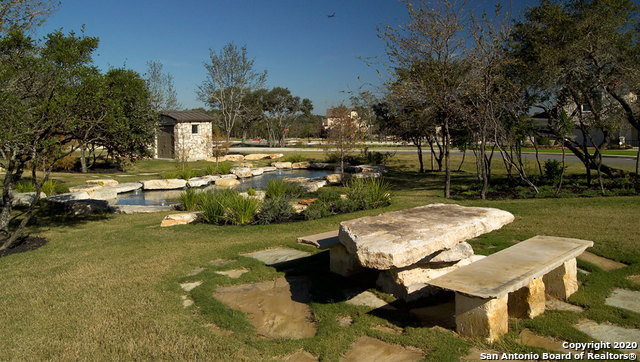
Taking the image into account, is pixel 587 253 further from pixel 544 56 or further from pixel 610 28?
pixel 610 28

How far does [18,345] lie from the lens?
3701mm

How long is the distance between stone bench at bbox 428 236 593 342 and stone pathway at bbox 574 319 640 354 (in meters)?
0.40

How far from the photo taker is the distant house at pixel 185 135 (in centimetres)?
2855

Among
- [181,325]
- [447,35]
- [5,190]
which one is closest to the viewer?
[181,325]

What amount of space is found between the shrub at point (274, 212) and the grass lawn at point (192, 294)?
0.49m

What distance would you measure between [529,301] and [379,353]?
1577 millimetres

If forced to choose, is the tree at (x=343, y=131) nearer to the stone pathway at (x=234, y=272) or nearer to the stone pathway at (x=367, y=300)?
the stone pathway at (x=234, y=272)

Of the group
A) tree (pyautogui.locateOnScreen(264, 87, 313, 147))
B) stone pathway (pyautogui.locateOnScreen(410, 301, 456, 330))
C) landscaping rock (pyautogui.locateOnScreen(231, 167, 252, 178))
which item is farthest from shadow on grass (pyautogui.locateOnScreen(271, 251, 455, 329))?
tree (pyautogui.locateOnScreen(264, 87, 313, 147))

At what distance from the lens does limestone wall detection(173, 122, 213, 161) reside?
28.5 meters

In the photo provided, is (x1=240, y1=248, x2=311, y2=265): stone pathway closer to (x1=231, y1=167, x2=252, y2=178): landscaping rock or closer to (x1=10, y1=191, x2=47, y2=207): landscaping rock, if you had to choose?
(x1=10, y1=191, x2=47, y2=207): landscaping rock

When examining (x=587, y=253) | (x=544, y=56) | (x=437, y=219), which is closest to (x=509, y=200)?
(x=544, y=56)

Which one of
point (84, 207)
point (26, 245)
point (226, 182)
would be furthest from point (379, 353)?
point (226, 182)

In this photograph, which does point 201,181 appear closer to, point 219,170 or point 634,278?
point 219,170

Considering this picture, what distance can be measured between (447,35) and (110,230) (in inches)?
353
